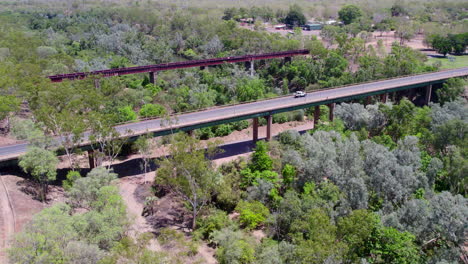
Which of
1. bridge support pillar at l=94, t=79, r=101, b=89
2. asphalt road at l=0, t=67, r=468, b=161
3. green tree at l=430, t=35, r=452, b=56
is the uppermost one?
green tree at l=430, t=35, r=452, b=56

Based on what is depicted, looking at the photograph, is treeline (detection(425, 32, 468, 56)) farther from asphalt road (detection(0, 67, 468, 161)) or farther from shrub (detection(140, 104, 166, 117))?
shrub (detection(140, 104, 166, 117))

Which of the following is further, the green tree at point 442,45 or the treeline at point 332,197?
the green tree at point 442,45

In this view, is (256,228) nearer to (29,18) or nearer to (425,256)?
(425,256)

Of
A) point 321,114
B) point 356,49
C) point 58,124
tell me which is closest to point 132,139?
point 58,124

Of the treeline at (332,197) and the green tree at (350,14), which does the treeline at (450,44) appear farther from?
the treeline at (332,197)

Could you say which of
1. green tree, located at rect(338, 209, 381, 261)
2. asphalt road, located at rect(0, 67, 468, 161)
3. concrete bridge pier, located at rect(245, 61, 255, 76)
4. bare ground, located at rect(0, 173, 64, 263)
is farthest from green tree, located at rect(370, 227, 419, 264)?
concrete bridge pier, located at rect(245, 61, 255, 76)

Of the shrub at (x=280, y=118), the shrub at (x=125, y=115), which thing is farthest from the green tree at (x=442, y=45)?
the shrub at (x=125, y=115)

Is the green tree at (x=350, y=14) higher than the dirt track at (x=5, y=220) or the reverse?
higher
